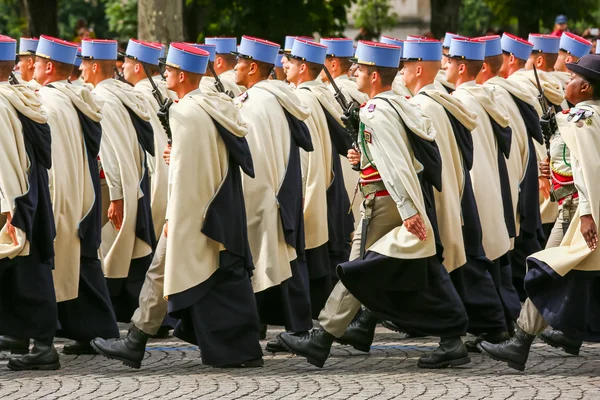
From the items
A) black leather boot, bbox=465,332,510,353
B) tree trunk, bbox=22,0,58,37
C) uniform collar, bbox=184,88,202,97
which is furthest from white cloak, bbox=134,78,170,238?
tree trunk, bbox=22,0,58,37

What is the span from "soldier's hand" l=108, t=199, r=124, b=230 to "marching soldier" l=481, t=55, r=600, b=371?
3.24 meters

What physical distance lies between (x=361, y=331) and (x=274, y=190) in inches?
44.1

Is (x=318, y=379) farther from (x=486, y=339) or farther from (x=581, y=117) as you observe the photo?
(x=581, y=117)

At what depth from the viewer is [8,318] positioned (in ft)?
32.2

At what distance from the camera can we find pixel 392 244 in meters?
9.57

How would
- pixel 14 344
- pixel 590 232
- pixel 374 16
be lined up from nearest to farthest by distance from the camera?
1. pixel 590 232
2. pixel 14 344
3. pixel 374 16

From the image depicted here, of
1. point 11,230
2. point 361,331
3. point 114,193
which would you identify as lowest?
point 361,331

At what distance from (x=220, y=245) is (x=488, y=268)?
85.8 inches

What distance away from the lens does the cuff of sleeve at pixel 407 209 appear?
9.48 metres

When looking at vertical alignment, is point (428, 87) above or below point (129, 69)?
above

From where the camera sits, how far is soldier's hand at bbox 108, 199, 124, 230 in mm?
11594

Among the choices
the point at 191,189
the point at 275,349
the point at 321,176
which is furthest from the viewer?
the point at 321,176

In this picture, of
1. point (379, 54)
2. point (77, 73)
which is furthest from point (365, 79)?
point (77, 73)

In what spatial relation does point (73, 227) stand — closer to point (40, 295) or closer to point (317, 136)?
point (40, 295)
